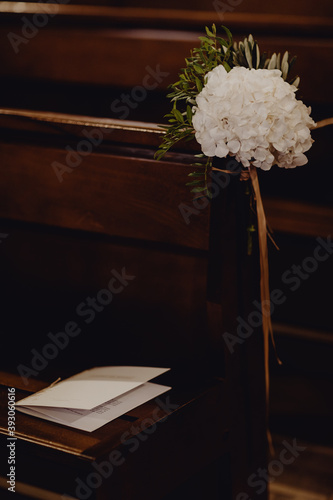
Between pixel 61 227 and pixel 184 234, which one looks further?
pixel 61 227

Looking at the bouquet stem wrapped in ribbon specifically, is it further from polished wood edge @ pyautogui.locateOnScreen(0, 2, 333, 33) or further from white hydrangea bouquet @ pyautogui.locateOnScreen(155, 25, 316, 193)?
polished wood edge @ pyautogui.locateOnScreen(0, 2, 333, 33)

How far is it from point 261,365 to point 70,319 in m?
0.76

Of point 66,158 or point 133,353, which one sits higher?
point 66,158

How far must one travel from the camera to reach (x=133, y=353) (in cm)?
247

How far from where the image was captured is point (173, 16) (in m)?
2.70

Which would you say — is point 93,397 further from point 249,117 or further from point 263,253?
point 249,117

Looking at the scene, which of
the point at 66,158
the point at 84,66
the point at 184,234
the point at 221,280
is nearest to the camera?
the point at 221,280

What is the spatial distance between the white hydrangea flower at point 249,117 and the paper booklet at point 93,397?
0.69 m

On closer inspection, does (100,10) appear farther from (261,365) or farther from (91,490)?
(91,490)

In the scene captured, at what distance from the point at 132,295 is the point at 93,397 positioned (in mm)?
597

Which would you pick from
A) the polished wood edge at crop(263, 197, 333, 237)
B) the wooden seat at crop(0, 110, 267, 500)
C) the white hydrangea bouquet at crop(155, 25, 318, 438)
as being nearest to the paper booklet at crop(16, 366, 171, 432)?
the wooden seat at crop(0, 110, 267, 500)

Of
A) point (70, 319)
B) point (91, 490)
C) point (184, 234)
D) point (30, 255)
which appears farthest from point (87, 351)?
point (91, 490)

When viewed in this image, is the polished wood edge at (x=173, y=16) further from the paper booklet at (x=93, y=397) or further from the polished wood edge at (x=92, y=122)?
the paper booklet at (x=93, y=397)

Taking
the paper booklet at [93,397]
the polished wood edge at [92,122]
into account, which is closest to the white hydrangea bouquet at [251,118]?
the polished wood edge at [92,122]
